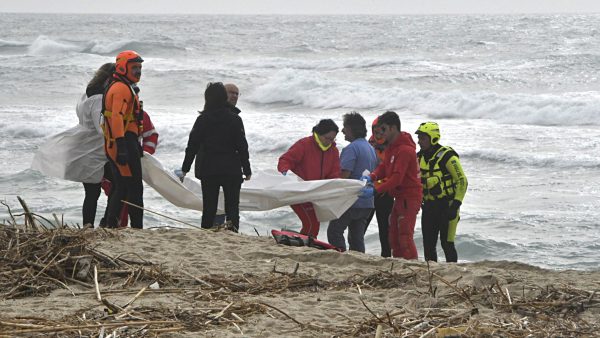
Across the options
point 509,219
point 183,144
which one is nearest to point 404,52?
point 183,144

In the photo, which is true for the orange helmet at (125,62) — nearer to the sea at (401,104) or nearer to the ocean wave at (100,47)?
the sea at (401,104)

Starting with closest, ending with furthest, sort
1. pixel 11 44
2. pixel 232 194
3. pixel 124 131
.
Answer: pixel 124 131 → pixel 232 194 → pixel 11 44

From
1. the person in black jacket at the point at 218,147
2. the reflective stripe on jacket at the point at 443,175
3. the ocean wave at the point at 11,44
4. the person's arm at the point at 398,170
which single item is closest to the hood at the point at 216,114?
the person in black jacket at the point at 218,147

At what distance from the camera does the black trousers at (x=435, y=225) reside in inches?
343

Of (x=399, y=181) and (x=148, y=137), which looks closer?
(x=399, y=181)

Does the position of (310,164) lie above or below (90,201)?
above

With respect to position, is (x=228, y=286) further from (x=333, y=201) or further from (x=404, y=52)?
(x=404, y=52)

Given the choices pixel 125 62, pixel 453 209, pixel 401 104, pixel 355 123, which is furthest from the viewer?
pixel 401 104

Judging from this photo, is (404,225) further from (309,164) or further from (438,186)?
(309,164)

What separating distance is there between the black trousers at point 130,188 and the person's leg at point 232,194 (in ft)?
2.53

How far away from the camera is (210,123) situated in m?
8.51

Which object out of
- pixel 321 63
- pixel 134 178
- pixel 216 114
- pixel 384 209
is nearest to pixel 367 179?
pixel 384 209

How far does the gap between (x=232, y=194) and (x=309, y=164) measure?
0.86m

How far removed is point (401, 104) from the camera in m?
29.2
